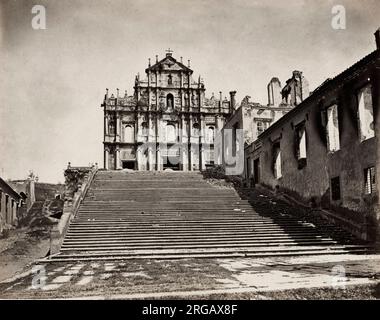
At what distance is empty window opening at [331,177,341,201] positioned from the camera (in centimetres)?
1795

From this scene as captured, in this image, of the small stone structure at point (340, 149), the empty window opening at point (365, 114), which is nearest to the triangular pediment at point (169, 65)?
the small stone structure at point (340, 149)

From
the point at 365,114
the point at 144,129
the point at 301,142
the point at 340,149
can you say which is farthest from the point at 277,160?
the point at 144,129

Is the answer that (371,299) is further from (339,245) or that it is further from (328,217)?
(328,217)

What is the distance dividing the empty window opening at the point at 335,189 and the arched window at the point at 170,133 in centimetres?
3003

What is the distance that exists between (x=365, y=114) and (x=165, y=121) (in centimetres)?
3253

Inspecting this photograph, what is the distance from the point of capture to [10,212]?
A: 35.7 metres

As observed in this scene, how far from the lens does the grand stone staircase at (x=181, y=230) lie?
1406 centimetres

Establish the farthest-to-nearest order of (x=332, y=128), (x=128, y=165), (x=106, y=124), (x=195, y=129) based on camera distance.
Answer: (x=195, y=129), (x=106, y=124), (x=128, y=165), (x=332, y=128)

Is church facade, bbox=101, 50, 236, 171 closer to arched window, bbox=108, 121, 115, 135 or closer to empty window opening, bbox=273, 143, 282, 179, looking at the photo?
arched window, bbox=108, 121, 115, 135

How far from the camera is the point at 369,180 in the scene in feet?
51.6

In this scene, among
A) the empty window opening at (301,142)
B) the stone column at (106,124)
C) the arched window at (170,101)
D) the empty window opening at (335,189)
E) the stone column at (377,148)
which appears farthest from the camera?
the arched window at (170,101)

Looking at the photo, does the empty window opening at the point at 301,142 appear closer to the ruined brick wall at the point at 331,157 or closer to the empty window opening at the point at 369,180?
the ruined brick wall at the point at 331,157

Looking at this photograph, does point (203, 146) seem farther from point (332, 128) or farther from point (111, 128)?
point (332, 128)

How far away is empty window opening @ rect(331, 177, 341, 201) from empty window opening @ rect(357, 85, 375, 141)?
9.24ft
